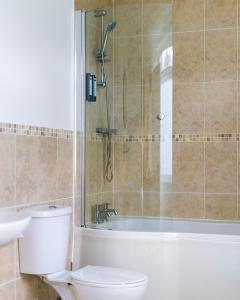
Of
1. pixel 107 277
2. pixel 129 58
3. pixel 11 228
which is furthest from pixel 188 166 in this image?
pixel 11 228

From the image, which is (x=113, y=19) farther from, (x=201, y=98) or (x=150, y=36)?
(x=201, y=98)

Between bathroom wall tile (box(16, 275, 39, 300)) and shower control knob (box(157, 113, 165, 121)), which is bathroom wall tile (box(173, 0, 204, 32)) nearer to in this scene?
shower control knob (box(157, 113, 165, 121))

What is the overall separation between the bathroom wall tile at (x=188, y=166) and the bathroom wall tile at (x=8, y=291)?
158 cm

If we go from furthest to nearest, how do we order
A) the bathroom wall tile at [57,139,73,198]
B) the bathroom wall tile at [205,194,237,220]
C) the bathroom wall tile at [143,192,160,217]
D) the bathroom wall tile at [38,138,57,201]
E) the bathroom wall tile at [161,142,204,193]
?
the bathroom wall tile at [161,142,204,193] → the bathroom wall tile at [205,194,237,220] → the bathroom wall tile at [143,192,160,217] → the bathroom wall tile at [57,139,73,198] → the bathroom wall tile at [38,138,57,201]

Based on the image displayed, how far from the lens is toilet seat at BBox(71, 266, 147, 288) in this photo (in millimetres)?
2393

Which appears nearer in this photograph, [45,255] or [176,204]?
[45,255]

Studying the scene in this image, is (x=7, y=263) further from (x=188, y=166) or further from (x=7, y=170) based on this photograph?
(x=188, y=166)

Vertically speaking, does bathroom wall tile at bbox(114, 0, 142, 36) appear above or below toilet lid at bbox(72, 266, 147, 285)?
above

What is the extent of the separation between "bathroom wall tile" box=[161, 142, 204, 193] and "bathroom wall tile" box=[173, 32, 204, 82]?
0.55 m

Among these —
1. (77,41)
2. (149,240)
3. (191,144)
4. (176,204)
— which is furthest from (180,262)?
(77,41)

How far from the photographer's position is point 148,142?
3176mm

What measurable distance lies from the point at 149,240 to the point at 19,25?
1.54m

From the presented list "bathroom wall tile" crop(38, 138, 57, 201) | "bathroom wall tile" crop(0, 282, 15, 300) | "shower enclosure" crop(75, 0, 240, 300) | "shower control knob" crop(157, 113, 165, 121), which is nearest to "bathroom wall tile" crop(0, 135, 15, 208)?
"bathroom wall tile" crop(38, 138, 57, 201)

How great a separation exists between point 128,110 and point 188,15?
3.52ft
